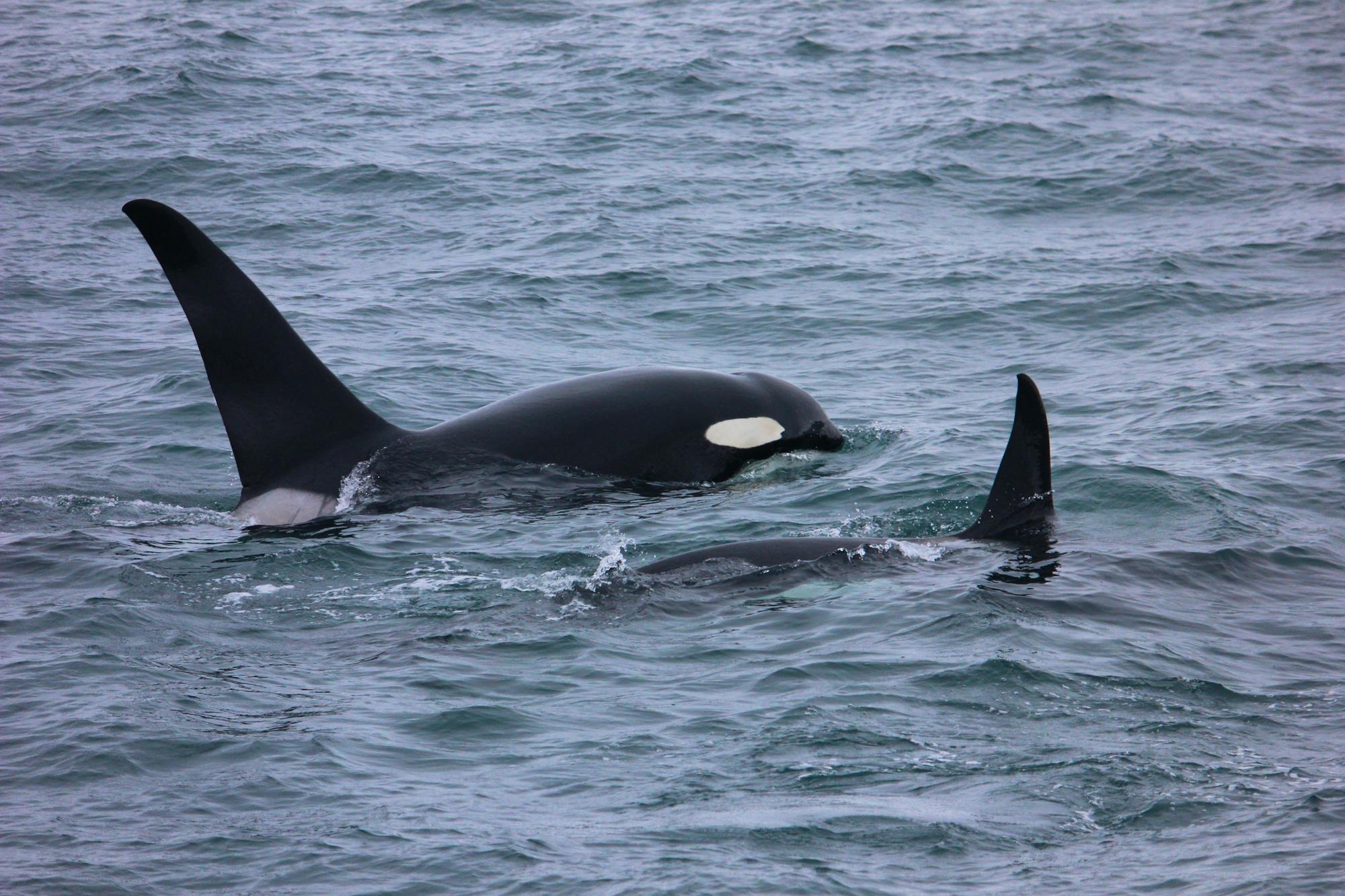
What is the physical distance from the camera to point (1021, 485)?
37.0ft

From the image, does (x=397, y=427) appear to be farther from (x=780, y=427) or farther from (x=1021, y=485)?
(x=1021, y=485)

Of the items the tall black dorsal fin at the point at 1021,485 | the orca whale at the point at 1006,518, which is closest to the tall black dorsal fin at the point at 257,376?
the orca whale at the point at 1006,518

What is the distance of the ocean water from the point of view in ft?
24.2

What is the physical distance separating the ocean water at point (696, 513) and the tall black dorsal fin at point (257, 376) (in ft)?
2.48

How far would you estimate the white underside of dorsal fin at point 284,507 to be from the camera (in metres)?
12.1

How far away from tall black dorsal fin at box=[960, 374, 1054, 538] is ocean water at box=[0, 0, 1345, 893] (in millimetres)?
492

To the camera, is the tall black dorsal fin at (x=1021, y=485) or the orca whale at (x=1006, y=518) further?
the tall black dorsal fin at (x=1021, y=485)

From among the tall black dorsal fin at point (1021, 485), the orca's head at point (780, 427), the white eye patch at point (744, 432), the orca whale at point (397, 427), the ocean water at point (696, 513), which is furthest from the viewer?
the orca's head at point (780, 427)

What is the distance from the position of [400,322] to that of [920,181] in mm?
11068

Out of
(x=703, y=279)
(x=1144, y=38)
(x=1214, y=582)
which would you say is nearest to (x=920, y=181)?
Answer: (x=703, y=279)

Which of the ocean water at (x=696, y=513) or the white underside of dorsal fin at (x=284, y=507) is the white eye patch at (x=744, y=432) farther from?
the white underside of dorsal fin at (x=284, y=507)

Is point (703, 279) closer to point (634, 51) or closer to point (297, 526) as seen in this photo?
point (297, 526)

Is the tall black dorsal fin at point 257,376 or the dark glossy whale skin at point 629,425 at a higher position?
the tall black dorsal fin at point 257,376

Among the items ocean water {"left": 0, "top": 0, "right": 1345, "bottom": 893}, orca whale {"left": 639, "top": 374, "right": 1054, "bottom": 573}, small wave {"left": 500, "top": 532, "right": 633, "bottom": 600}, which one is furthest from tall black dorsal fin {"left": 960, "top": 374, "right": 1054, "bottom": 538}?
small wave {"left": 500, "top": 532, "right": 633, "bottom": 600}
